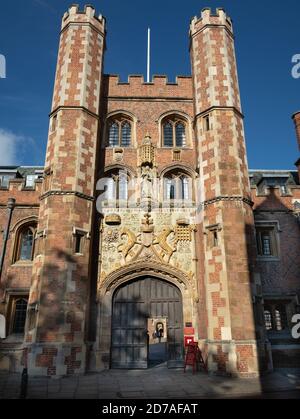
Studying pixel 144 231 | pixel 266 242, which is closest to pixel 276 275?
pixel 266 242

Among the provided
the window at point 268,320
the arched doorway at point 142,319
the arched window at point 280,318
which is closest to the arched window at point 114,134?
the arched doorway at point 142,319

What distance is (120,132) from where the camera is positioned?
53.7 ft

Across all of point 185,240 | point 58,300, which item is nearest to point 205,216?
point 185,240

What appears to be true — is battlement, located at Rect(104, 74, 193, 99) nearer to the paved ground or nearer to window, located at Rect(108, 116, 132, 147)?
window, located at Rect(108, 116, 132, 147)

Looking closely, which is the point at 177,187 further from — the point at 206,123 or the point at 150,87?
the point at 150,87

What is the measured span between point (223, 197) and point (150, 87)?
7863 millimetres

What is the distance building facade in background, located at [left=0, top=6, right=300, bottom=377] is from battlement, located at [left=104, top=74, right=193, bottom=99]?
74 mm

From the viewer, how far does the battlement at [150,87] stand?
17.0m

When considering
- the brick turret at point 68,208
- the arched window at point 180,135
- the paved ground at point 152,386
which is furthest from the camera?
the arched window at point 180,135

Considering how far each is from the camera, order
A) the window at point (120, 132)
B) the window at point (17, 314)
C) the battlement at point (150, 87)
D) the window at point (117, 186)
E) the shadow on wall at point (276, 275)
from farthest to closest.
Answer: the battlement at point (150, 87)
the window at point (120, 132)
the window at point (117, 186)
the window at point (17, 314)
the shadow on wall at point (276, 275)

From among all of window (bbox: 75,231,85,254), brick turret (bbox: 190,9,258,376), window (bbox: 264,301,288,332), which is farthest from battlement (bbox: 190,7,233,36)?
window (bbox: 264,301,288,332)

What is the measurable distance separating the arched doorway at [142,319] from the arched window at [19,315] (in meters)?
3.87

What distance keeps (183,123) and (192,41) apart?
4.48 m

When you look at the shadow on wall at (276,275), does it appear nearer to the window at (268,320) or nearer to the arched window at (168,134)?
the window at (268,320)
